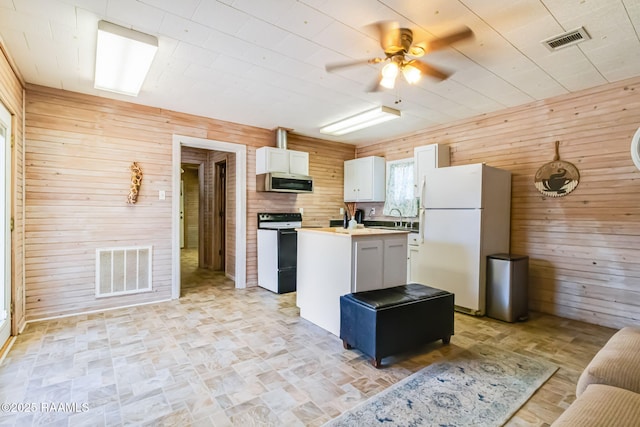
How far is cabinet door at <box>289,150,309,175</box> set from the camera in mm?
5152

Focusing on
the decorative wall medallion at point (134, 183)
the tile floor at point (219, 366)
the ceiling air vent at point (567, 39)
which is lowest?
the tile floor at point (219, 366)

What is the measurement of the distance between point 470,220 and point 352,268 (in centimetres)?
174

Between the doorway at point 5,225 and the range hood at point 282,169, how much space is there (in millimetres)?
2855

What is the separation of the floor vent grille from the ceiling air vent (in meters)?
4.77

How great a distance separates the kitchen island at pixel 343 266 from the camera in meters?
2.90

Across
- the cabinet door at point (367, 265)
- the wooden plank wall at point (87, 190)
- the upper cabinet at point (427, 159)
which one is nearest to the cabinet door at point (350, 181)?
the upper cabinet at point (427, 159)

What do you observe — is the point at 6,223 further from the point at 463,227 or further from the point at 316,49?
the point at 463,227

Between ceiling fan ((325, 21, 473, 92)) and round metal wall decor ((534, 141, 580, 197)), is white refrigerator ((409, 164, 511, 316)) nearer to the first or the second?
round metal wall decor ((534, 141, 580, 197))

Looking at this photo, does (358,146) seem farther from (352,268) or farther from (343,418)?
(343,418)

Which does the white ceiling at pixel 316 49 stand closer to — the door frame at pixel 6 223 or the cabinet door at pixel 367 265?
the door frame at pixel 6 223

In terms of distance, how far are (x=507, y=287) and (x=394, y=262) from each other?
141cm

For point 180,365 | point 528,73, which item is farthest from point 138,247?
point 528,73

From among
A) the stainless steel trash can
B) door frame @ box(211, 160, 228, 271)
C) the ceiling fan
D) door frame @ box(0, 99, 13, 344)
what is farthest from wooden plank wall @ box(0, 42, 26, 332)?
the stainless steel trash can

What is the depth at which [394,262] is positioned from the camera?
3.17 m
